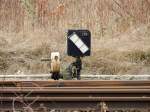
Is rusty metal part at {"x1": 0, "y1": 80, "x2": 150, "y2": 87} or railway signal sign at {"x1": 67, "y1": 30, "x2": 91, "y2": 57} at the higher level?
railway signal sign at {"x1": 67, "y1": 30, "x2": 91, "y2": 57}

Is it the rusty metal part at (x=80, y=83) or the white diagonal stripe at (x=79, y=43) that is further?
the white diagonal stripe at (x=79, y=43)

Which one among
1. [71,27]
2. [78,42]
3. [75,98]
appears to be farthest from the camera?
[71,27]

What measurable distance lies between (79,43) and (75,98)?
2.64 m

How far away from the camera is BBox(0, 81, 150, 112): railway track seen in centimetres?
830

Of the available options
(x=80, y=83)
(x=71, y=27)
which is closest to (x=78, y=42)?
(x=80, y=83)

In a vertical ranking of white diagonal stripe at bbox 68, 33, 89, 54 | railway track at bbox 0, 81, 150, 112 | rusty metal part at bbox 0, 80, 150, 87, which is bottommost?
railway track at bbox 0, 81, 150, 112

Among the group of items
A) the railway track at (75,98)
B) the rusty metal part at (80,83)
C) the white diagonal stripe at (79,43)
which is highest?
the white diagonal stripe at (79,43)

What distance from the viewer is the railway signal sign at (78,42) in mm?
10805

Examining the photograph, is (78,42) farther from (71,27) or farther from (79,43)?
(71,27)

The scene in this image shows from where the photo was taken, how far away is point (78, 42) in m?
10.8

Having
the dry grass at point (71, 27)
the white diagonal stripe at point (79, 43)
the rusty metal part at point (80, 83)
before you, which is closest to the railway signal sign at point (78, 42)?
the white diagonal stripe at point (79, 43)

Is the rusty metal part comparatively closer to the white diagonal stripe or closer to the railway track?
the railway track

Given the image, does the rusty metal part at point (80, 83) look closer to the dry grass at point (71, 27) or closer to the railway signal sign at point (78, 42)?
the railway signal sign at point (78, 42)

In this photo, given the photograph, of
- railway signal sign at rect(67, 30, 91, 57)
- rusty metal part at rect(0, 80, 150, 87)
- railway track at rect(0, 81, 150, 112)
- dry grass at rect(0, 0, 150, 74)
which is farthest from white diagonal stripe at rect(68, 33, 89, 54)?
dry grass at rect(0, 0, 150, 74)
